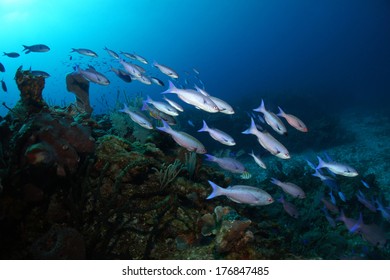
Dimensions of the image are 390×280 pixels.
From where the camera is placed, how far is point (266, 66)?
163 metres

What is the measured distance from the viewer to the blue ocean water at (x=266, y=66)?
1098 centimetres

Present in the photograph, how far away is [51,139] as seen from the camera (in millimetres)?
3578

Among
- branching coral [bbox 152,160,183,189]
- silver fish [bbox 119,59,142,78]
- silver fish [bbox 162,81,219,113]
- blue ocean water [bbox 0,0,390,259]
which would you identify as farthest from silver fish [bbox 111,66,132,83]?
branching coral [bbox 152,160,183,189]

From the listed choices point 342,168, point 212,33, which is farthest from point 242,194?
point 212,33

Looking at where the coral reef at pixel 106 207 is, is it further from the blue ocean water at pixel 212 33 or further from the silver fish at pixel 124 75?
the blue ocean water at pixel 212 33

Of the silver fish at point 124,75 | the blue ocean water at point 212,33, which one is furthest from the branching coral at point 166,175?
the blue ocean water at point 212,33

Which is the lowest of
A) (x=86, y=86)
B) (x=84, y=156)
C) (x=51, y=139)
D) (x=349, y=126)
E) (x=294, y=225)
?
(x=349, y=126)

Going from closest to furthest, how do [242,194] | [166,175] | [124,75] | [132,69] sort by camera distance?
[242,194], [166,175], [132,69], [124,75]

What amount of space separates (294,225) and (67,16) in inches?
4878

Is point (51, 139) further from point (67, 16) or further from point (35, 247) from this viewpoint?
point (67, 16)

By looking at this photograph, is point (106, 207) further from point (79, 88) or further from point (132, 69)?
point (79, 88)

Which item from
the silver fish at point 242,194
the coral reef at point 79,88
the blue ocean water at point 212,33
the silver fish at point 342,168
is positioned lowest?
the silver fish at point 342,168
